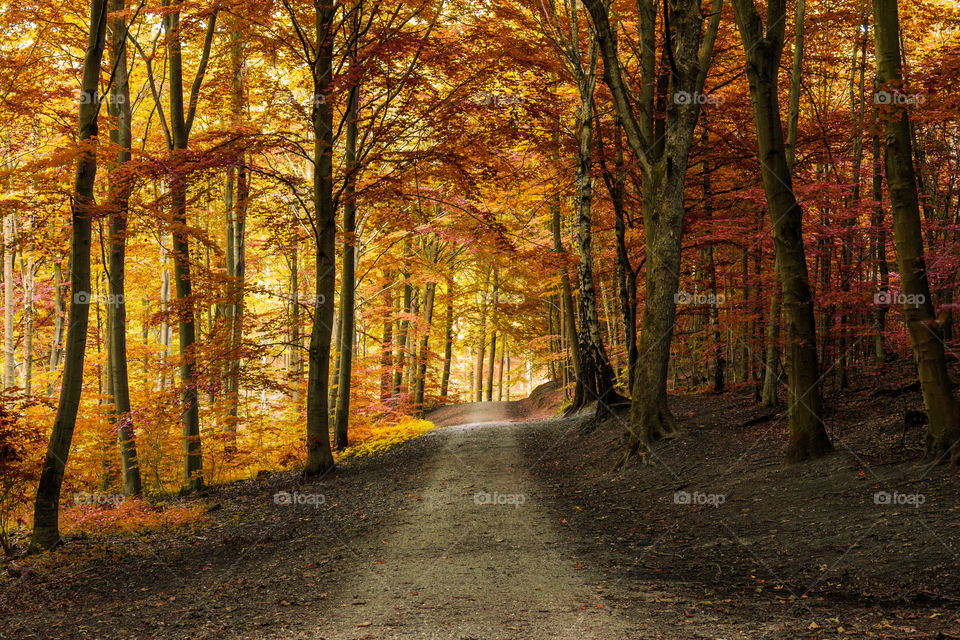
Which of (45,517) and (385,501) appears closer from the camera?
(45,517)

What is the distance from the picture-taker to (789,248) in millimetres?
6945

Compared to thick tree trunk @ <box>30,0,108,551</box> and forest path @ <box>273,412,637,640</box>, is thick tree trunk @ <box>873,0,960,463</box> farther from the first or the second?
thick tree trunk @ <box>30,0,108,551</box>

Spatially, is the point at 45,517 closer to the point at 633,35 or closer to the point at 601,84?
the point at 601,84

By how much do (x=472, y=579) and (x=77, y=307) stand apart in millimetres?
5549

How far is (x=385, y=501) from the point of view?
8.45 meters

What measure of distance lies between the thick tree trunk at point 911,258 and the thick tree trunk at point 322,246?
7724mm

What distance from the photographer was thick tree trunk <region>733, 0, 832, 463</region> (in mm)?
6867

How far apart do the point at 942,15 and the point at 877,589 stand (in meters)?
12.2

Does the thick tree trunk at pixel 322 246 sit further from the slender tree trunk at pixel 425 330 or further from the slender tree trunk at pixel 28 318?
the slender tree trunk at pixel 425 330

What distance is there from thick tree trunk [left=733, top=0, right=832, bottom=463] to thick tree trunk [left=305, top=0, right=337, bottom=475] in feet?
21.4

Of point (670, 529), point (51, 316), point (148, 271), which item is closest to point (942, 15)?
point (670, 529)

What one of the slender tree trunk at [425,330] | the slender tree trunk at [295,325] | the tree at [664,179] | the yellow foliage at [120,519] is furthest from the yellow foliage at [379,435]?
the tree at [664,179]

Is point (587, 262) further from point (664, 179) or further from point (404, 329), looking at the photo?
point (404, 329)

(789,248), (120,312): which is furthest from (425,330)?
(789,248)
